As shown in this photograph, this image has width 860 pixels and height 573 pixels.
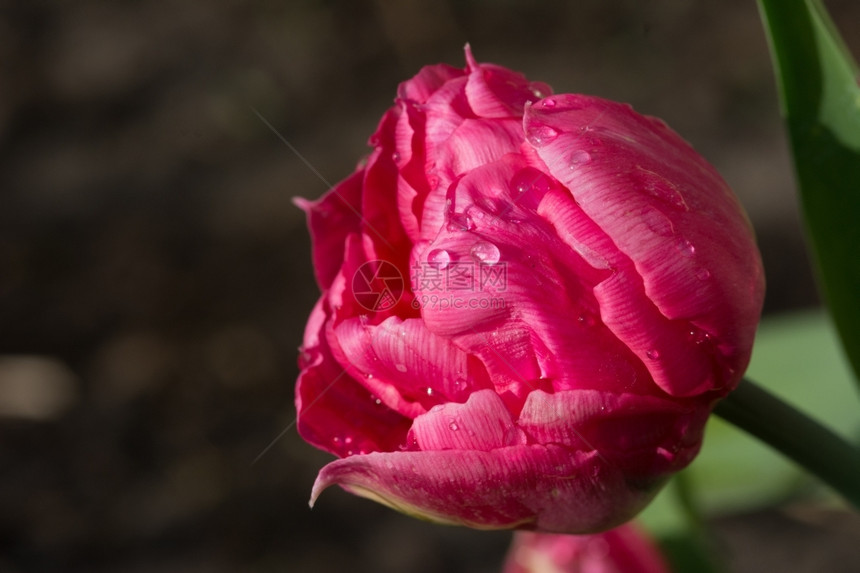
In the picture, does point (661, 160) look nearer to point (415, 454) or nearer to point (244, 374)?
point (415, 454)

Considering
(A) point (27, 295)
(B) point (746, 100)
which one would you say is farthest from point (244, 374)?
(B) point (746, 100)

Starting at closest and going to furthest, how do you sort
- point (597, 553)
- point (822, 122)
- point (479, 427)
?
point (479, 427)
point (822, 122)
point (597, 553)

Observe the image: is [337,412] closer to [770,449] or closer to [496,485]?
[496,485]

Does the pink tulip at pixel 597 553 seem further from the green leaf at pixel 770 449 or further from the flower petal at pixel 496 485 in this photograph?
the flower petal at pixel 496 485

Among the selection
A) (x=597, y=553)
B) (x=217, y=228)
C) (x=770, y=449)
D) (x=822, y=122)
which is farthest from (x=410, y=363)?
(x=217, y=228)

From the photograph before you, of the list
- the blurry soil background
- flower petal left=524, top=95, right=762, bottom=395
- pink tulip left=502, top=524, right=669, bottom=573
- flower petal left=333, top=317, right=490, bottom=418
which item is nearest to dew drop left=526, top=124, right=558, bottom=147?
flower petal left=524, top=95, right=762, bottom=395

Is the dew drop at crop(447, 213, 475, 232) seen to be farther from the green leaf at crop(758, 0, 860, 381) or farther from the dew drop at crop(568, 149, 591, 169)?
the green leaf at crop(758, 0, 860, 381)
